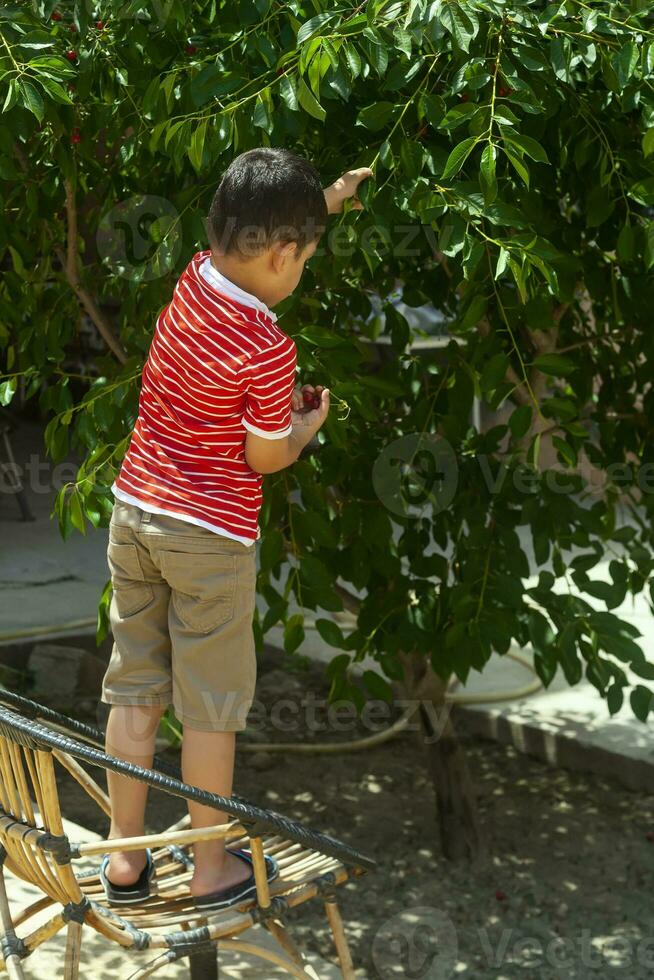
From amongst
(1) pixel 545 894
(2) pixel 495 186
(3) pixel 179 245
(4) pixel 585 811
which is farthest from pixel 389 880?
(2) pixel 495 186

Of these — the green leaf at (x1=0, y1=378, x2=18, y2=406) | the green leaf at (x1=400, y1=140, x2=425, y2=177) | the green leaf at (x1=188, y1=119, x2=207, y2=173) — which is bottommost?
the green leaf at (x1=0, y1=378, x2=18, y2=406)

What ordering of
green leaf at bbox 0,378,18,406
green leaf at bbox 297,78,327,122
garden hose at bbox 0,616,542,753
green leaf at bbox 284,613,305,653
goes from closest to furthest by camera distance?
green leaf at bbox 297,78,327,122 → green leaf at bbox 0,378,18,406 → green leaf at bbox 284,613,305,653 → garden hose at bbox 0,616,542,753

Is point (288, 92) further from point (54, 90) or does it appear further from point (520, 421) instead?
point (520, 421)

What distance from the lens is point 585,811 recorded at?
441 centimetres

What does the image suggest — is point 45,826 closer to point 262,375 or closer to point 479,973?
point 262,375

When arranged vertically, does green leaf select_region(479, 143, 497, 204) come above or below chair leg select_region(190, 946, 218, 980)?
above

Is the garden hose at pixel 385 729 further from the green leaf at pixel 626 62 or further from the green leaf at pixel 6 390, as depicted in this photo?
the green leaf at pixel 626 62

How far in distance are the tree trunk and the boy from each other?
66.2 inches

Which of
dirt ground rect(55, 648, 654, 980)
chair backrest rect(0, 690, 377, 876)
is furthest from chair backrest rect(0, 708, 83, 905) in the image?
dirt ground rect(55, 648, 654, 980)

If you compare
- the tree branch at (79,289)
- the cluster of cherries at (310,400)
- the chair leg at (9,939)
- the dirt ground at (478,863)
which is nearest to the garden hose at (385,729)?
→ the dirt ground at (478,863)

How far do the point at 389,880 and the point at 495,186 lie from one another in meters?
2.35

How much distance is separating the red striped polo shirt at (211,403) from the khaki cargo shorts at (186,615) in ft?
0.12

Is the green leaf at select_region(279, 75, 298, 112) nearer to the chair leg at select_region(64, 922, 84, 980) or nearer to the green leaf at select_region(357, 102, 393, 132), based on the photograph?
the green leaf at select_region(357, 102, 393, 132)

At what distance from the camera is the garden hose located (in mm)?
4820
